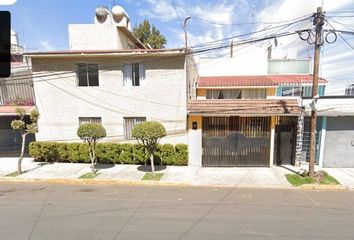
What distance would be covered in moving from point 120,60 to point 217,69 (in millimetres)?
13231

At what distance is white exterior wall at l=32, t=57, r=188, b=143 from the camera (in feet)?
35.1

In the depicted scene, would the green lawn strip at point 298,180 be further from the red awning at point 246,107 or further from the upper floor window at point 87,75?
the upper floor window at point 87,75

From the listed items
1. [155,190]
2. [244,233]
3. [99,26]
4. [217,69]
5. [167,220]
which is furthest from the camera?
[217,69]

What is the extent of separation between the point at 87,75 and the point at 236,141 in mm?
7758

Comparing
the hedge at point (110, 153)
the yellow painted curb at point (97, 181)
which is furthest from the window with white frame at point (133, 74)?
the yellow painted curb at point (97, 181)

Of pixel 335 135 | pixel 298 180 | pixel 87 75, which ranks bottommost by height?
pixel 298 180

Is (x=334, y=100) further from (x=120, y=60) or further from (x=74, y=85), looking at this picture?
(x=74, y=85)

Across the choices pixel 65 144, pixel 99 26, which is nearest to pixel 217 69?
pixel 99 26

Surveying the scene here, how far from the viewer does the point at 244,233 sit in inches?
192

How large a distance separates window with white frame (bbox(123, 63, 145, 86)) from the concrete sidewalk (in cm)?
399

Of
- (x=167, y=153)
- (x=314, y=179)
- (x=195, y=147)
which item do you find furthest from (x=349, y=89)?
(x=167, y=153)

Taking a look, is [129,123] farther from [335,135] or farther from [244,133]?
[335,135]

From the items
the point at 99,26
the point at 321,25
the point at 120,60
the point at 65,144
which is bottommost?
the point at 65,144

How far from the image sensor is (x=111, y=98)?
434 inches
